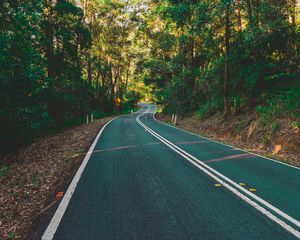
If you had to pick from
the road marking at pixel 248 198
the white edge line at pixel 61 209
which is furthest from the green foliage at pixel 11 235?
the road marking at pixel 248 198

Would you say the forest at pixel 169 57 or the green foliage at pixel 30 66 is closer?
the green foliage at pixel 30 66

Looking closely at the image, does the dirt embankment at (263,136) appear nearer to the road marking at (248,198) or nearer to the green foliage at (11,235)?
the road marking at (248,198)

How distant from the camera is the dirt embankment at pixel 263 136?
1066 cm

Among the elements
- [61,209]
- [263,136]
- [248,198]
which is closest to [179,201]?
[248,198]

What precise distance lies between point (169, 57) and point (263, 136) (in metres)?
22.9

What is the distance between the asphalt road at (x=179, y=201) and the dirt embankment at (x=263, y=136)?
2.59 meters

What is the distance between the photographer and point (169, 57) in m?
33.7

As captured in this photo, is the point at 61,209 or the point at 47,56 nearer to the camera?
the point at 61,209

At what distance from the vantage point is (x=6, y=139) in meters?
12.9

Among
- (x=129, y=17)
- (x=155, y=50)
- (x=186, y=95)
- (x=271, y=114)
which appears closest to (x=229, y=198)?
(x=271, y=114)

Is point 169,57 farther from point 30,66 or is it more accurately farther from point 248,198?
point 248,198

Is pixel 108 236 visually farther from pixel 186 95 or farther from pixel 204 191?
pixel 186 95

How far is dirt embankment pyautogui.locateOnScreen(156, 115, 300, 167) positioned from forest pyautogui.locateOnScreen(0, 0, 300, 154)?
63 cm

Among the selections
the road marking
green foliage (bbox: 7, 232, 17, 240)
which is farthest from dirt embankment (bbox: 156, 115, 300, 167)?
green foliage (bbox: 7, 232, 17, 240)
